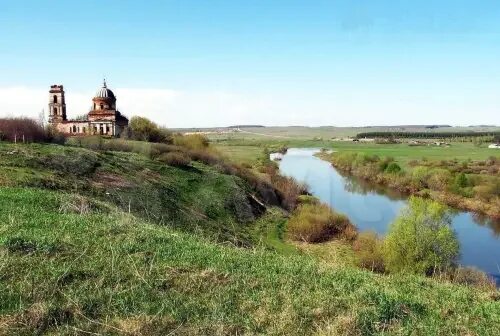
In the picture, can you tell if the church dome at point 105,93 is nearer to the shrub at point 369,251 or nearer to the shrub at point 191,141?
the shrub at point 191,141

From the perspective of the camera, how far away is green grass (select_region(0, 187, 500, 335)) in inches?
243

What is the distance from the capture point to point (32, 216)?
35.9 ft

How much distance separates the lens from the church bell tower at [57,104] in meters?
62.2

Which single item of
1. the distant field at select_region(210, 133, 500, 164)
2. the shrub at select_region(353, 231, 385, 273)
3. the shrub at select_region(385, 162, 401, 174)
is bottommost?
the shrub at select_region(353, 231, 385, 273)

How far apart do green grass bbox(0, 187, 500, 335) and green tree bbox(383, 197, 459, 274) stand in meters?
20.1

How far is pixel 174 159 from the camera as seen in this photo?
4712cm

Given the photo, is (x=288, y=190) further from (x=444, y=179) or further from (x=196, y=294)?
(x=196, y=294)

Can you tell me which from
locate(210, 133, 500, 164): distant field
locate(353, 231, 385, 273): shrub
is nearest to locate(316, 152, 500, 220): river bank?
locate(210, 133, 500, 164): distant field

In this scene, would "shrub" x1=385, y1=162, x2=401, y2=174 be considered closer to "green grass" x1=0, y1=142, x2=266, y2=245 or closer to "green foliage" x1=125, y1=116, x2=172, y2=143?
"green foliage" x1=125, y1=116, x2=172, y2=143

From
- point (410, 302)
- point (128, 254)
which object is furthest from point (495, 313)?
point (128, 254)

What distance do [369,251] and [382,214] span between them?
20723mm

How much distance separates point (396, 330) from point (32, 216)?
858 centimetres

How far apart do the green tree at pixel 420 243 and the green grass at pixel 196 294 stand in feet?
65.8

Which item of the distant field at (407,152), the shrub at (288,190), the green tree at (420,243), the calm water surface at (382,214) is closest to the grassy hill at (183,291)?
the calm water surface at (382,214)
